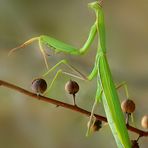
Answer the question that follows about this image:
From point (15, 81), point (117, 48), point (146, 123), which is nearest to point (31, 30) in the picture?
point (15, 81)

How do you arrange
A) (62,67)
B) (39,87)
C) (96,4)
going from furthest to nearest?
(62,67), (96,4), (39,87)

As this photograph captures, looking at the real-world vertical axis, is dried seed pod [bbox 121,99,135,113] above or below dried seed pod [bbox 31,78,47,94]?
above

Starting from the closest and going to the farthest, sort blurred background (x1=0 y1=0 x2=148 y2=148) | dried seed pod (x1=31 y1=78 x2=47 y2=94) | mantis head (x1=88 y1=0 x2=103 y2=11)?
dried seed pod (x1=31 y1=78 x2=47 y2=94) < mantis head (x1=88 y1=0 x2=103 y2=11) < blurred background (x1=0 y1=0 x2=148 y2=148)

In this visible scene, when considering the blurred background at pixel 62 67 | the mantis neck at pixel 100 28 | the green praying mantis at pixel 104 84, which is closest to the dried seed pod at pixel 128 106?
the green praying mantis at pixel 104 84

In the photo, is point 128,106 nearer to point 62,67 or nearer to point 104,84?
point 104,84

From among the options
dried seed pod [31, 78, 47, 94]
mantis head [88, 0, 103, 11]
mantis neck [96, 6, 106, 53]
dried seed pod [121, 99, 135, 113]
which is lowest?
dried seed pod [31, 78, 47, 94]

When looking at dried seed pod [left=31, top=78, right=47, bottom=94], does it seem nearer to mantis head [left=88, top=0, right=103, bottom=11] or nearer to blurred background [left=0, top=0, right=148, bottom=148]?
mantis head [left=88, top=0, right=103, bottom=11]

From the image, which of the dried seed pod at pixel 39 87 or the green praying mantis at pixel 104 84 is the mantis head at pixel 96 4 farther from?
the dried seed pod at pixel 39 87

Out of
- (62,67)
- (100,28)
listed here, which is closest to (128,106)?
(100,28)

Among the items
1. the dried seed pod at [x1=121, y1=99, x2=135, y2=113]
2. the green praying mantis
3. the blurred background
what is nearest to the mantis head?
the green praying mantis
